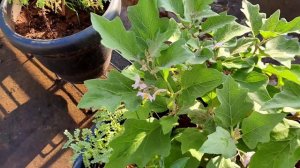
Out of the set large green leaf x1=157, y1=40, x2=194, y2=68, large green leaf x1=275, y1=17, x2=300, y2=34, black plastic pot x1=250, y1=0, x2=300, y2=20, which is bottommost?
black plastic pot x1=250, y1=0, x2=300, y2=20

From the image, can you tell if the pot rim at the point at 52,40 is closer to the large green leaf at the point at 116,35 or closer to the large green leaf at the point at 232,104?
the large green leaf at the point at 116,35

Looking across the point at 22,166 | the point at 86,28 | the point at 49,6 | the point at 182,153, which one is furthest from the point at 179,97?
the point at 22,166

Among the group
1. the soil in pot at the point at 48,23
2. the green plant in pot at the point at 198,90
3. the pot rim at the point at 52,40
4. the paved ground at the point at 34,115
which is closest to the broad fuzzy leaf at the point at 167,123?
the green plant in pot at the point at 198,90

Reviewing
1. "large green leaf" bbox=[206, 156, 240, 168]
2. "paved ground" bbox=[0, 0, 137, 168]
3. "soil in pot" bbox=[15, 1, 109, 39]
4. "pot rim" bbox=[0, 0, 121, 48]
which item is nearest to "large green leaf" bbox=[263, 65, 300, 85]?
"large green leaf" bbox=[206, 156, 240, 168]

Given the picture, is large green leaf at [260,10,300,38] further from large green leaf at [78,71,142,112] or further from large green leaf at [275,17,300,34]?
large green leaf at [78,71,142,112]

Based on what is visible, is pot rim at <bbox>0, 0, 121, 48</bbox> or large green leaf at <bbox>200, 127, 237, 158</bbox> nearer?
large green leaf at <bbox>200, 127, 237, 158</bbox>

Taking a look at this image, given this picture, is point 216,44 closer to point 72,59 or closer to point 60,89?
point 72,59

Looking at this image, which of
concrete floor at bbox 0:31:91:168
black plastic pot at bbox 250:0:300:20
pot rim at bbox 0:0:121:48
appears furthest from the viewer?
black plastic pot at bbox 250:0:300:20
